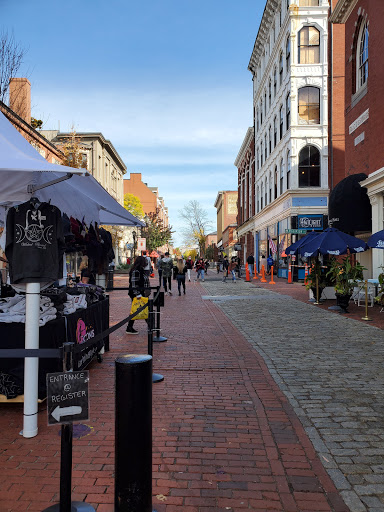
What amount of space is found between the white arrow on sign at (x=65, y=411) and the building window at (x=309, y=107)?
29.8 m

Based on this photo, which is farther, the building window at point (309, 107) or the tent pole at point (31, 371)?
the building window at point (309, 107)

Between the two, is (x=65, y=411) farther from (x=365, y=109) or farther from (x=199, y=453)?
(x=365, y=109)

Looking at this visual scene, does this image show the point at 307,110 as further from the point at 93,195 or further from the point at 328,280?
the point at 93,195

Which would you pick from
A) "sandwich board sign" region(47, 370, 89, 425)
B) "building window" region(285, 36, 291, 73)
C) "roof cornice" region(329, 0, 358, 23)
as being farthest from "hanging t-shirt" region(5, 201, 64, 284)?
"building window" region(285, 36, 291, 73)

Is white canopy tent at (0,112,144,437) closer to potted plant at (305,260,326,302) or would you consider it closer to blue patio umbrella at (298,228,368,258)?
blue patio umbrella at (298,228,368,258)

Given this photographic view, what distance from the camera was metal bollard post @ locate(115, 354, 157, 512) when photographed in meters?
2.63

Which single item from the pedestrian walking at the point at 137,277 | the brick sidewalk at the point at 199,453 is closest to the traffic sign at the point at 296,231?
the pedestrian walking at the point at 137,277

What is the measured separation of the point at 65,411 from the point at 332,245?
11513mm

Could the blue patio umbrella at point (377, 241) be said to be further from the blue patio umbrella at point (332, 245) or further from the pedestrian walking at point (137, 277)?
the pedestrian walking at point (137, 277)

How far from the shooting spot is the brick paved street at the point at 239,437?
303 cm

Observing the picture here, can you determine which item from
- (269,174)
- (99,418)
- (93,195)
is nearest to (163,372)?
(99,418)

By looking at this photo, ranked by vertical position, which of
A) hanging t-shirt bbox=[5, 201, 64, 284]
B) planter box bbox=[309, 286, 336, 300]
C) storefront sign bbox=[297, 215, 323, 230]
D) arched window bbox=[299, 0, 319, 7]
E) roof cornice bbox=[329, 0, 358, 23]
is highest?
arched window bbox=[299, 0, 319, 7]

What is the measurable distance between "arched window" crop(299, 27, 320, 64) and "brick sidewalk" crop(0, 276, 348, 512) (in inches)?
1123

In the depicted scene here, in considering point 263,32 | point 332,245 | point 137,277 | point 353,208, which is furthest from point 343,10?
point 263,32
